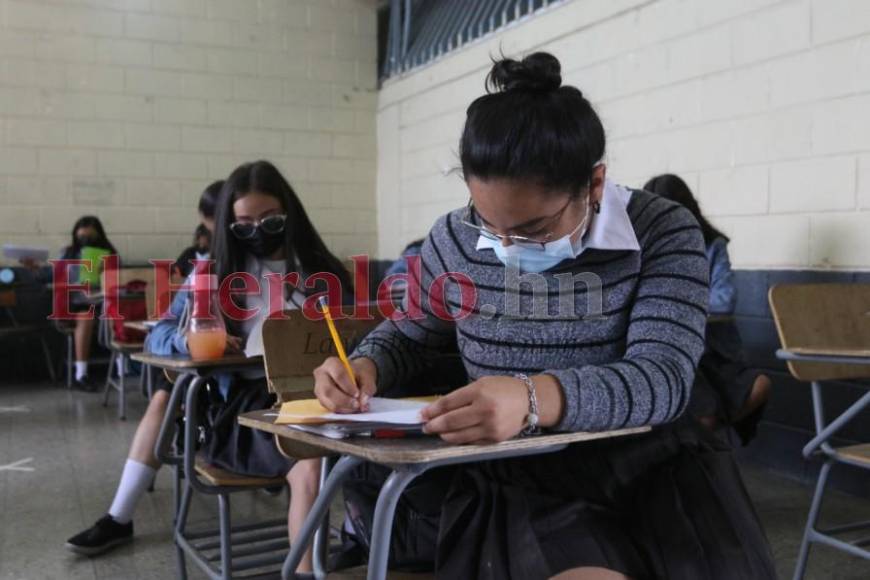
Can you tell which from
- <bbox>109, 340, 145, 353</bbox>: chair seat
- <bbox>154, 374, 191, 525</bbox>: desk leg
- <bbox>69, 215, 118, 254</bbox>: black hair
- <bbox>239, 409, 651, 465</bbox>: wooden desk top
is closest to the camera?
<bbox>239, 409, 651, 465</bbox>: wooden desk top

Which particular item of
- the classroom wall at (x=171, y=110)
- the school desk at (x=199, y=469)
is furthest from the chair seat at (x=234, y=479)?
the classroom wall at (x=171, y=110)

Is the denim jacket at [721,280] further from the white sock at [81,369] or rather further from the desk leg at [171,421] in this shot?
the white sock at [81,369]

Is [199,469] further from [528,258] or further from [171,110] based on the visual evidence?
[171,110]

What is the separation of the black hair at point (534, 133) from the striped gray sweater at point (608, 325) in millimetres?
139

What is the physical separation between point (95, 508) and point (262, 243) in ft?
4.16

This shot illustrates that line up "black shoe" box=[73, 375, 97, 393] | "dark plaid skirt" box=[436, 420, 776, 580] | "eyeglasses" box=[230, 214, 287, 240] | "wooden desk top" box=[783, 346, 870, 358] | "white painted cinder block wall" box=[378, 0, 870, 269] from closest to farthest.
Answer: "dark plaid skirt" box=[436, 420, 776, 580] → "wooden desk top" box=[783, 346, 870, 358] → "eyeglasses" box=[230, 214, 287, 240] → "white painted cinder block wall" box=[378, 0, 870, 269] → "black shoe" box=[73, 375, 97, 393]

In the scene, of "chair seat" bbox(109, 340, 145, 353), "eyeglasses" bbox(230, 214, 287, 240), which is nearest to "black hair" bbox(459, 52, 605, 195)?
"eyeglasses" bbox(230, 214, 287, 240)

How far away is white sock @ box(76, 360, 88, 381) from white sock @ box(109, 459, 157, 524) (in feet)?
9.99

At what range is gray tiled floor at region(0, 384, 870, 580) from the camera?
90.9 inches

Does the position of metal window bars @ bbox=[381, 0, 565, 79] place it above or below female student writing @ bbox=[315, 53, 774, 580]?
above

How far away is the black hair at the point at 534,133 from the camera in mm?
1048

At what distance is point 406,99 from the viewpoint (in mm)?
5828

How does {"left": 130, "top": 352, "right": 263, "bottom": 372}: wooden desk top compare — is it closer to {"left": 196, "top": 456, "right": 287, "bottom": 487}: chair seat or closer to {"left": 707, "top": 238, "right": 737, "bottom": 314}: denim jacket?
{"left": 196, "top": 456, "right": 287, "bottom": 487}: chair seat

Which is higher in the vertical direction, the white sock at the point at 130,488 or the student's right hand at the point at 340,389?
the student's right hand at the point at 340,389
